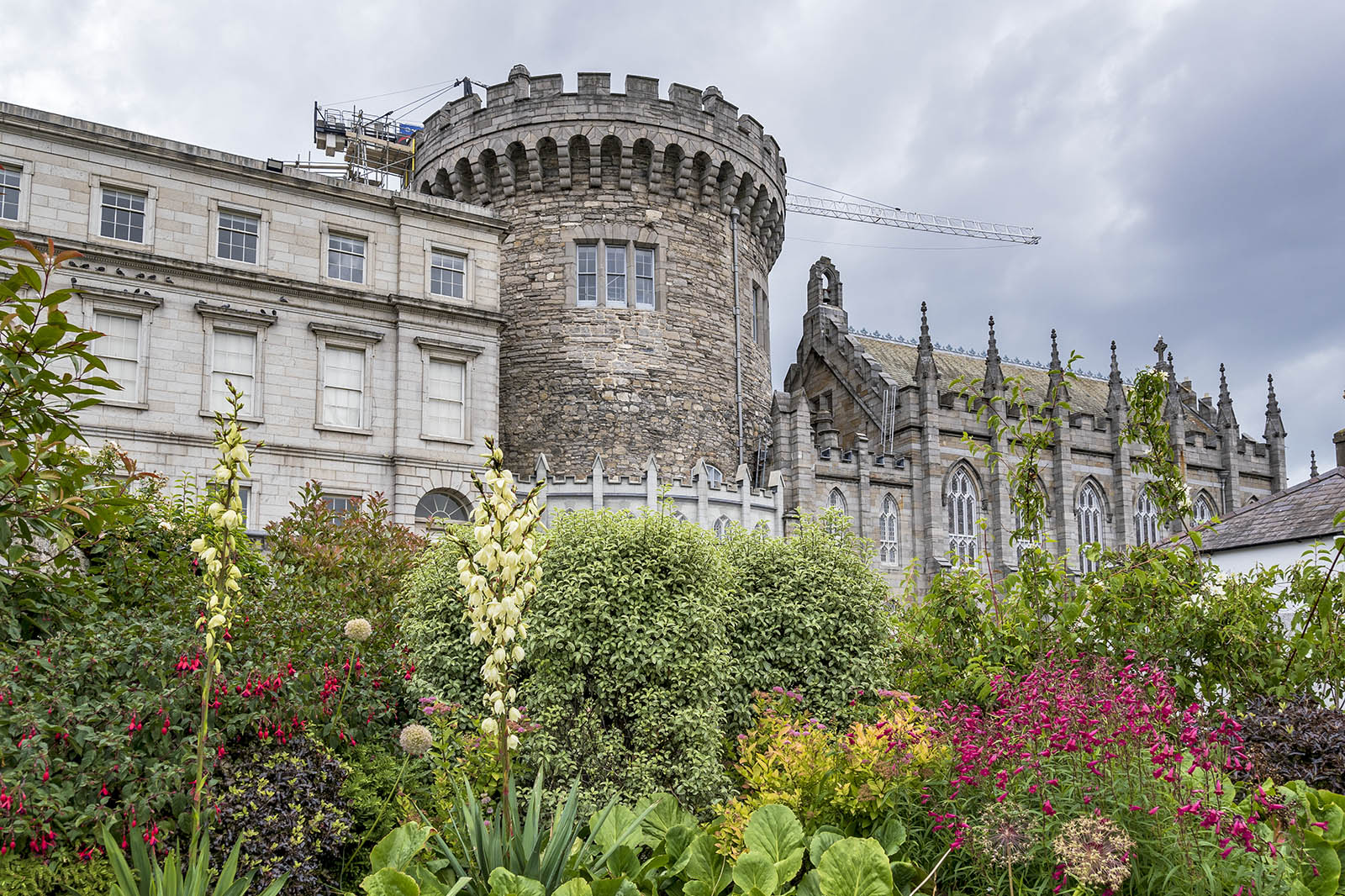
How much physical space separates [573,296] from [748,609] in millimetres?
21289

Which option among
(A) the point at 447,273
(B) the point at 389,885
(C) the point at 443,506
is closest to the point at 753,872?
(B) the point at 389,885

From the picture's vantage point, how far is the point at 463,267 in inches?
1036

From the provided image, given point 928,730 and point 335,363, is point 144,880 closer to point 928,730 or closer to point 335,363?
point 928,730

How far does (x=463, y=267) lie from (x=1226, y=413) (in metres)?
36.7

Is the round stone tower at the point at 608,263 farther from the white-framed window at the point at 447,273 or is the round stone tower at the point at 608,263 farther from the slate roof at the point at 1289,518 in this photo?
the slate roof at the point at 1289,518

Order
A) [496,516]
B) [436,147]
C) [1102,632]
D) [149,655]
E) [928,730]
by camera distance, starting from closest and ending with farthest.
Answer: [496,516] < [149,655] < [928,730] < [1102,632] < [436,147]

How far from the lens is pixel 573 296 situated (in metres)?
29.2

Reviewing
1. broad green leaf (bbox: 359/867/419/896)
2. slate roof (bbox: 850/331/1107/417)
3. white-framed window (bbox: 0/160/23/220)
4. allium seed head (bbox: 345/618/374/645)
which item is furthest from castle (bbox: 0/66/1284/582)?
broad green leaf (bbox: 359/867/419/896)

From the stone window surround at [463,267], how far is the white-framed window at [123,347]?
6895mm

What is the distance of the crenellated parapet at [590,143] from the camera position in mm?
29031

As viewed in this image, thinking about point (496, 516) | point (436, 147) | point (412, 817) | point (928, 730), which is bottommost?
point (412, 817)

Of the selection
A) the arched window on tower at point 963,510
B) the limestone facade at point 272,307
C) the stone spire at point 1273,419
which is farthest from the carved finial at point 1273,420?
the limestone facade at point 272,307

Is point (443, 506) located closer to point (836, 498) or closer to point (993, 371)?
point (836, 498)

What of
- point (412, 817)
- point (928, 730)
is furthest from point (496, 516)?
point (928, 730)
